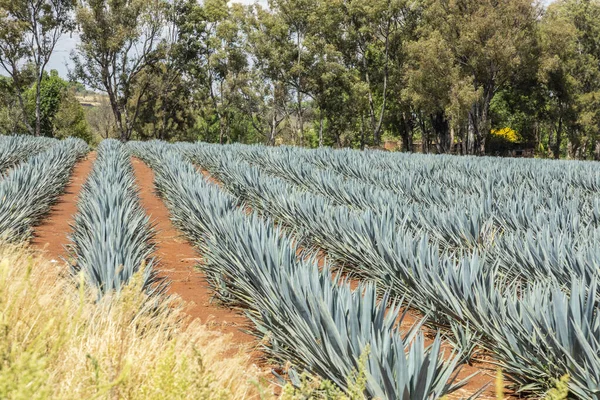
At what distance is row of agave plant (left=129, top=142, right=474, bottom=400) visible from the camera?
2221 mm

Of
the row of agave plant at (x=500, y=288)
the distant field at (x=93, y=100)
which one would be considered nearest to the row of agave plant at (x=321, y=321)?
the row of agave plant at (x=500, y=288)

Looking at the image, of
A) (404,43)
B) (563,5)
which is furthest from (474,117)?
(563,5)

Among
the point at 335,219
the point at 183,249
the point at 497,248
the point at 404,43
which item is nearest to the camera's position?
the point at 497,248

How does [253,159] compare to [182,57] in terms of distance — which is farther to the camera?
[182,57]

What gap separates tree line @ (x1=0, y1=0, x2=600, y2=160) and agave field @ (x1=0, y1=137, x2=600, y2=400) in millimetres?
20543

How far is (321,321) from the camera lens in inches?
114

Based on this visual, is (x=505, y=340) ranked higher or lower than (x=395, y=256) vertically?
lower

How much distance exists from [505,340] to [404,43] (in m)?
31.8

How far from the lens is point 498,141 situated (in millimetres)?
46688

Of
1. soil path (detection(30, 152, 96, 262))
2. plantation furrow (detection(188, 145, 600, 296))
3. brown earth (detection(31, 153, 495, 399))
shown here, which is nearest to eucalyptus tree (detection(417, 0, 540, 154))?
plantation furrow (detection(188, 145, 600, 296))

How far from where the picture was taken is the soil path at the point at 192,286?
13.1 ft

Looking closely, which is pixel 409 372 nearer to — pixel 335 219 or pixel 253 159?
pixel 335 219

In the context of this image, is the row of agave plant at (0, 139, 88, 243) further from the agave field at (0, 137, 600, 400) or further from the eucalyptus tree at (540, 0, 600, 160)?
the eucalyptus tree at (540, 0, 600, 160)

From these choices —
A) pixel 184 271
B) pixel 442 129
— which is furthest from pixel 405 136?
pixel 184 271
